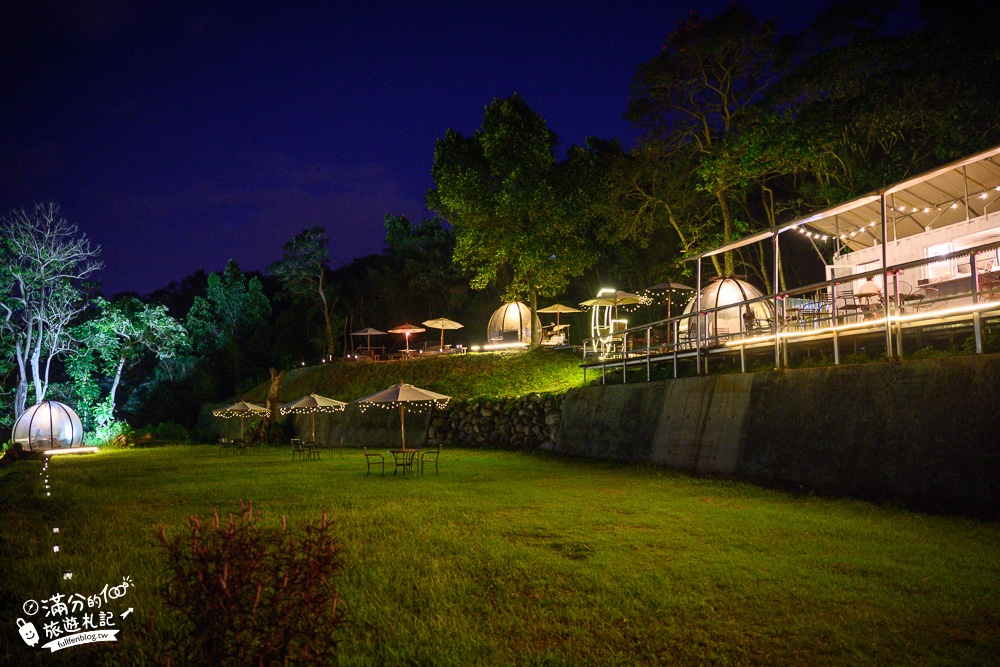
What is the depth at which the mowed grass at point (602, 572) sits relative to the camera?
477 centimetres

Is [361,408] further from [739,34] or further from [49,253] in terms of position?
[739,34]

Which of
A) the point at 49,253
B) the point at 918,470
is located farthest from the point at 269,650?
the point at 49,253

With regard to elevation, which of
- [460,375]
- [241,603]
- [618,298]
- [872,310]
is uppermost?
[618,298]

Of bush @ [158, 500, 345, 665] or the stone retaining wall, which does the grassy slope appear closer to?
the stone retaining wall

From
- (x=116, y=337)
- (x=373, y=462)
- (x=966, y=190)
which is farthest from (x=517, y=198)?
(x=116, y=337)

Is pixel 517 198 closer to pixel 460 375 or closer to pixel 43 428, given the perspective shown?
pixel 460 375

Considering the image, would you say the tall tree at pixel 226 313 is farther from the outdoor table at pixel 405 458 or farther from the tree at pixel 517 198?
the outdoor table at pixel 405 458

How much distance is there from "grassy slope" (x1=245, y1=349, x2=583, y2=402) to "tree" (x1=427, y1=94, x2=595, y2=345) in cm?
269

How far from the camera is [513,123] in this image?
104 feet

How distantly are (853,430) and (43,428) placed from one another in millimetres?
29930

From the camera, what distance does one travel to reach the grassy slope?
2888 cm

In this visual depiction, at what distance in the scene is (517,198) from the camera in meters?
31.2

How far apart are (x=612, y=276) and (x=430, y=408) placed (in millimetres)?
17635

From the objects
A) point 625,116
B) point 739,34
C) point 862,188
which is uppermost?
point 739,34
